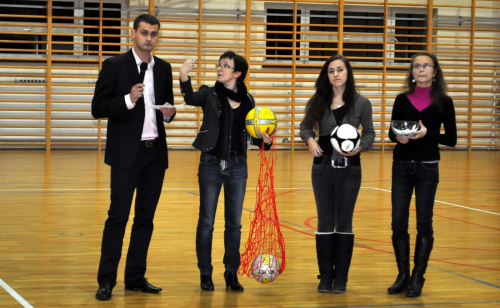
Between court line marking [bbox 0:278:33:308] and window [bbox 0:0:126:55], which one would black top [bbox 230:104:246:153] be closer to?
court line marking [bbox 0:278:33:308]

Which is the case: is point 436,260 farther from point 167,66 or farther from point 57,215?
point 57,215

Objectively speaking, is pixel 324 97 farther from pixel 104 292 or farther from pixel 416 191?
pixel 104 292

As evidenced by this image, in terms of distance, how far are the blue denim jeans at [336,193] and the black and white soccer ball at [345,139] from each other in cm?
19

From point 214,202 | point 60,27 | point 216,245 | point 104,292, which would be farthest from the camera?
point 60,27

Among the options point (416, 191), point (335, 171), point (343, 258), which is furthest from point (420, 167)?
point (343, 258)

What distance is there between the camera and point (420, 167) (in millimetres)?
5000

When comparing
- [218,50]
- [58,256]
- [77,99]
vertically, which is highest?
[218,50]

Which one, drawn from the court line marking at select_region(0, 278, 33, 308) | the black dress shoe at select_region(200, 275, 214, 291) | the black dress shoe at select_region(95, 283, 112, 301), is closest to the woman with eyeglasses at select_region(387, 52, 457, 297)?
the black dress shoe at select_region(200, 275, 214, 291)

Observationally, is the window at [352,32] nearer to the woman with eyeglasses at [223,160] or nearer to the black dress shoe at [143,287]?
the woman with eyeglasses at [223,160]

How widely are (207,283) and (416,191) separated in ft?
4.76

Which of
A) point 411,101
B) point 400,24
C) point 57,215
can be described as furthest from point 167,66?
point 400,24

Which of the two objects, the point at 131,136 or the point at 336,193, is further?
the point at 336,193

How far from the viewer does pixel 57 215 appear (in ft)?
26.1

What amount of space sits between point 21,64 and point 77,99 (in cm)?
126
